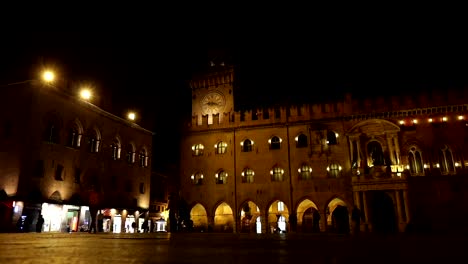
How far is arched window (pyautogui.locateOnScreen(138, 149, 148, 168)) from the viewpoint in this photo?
3366 cm

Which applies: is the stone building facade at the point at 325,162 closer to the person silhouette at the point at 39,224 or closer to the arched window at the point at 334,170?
the arched window at the point at 334,170

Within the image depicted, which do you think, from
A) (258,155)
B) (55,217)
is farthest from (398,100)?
(55,217)

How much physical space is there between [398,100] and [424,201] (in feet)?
29.2

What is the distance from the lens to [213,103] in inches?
1500

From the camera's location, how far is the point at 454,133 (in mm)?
29000

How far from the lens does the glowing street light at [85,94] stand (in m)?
26.4

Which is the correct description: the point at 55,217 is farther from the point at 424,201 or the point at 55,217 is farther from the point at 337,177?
the point at 424,201

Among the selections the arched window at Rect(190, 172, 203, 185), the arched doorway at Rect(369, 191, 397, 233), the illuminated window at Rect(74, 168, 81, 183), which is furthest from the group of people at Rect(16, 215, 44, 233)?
the arched doorway at Rect(369, 191, 397, 233)

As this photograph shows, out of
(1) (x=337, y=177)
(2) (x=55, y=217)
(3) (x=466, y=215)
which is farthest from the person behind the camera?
(1) (x=337, y=177)

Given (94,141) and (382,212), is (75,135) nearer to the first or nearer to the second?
(94,141)

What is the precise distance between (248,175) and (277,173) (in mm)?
2849

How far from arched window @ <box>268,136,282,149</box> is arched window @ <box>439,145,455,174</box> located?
13.7 metres

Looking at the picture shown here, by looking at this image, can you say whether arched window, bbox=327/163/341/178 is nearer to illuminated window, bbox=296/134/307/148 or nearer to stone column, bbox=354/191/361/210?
stone column, bbox=354/191/361/210

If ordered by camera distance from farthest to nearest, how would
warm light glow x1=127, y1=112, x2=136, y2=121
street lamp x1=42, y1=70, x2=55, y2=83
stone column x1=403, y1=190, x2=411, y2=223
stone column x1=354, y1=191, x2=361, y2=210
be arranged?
1. warm light glow x1=127, y1=112, x2=136, y2=121
2. stone column x1=354, y1=191, x2=361, y2=210
3. stone column x1=403, y1=190, x2=411, y2=223
4. street lamp x1=42, y1=70, x2=55, y2=83
